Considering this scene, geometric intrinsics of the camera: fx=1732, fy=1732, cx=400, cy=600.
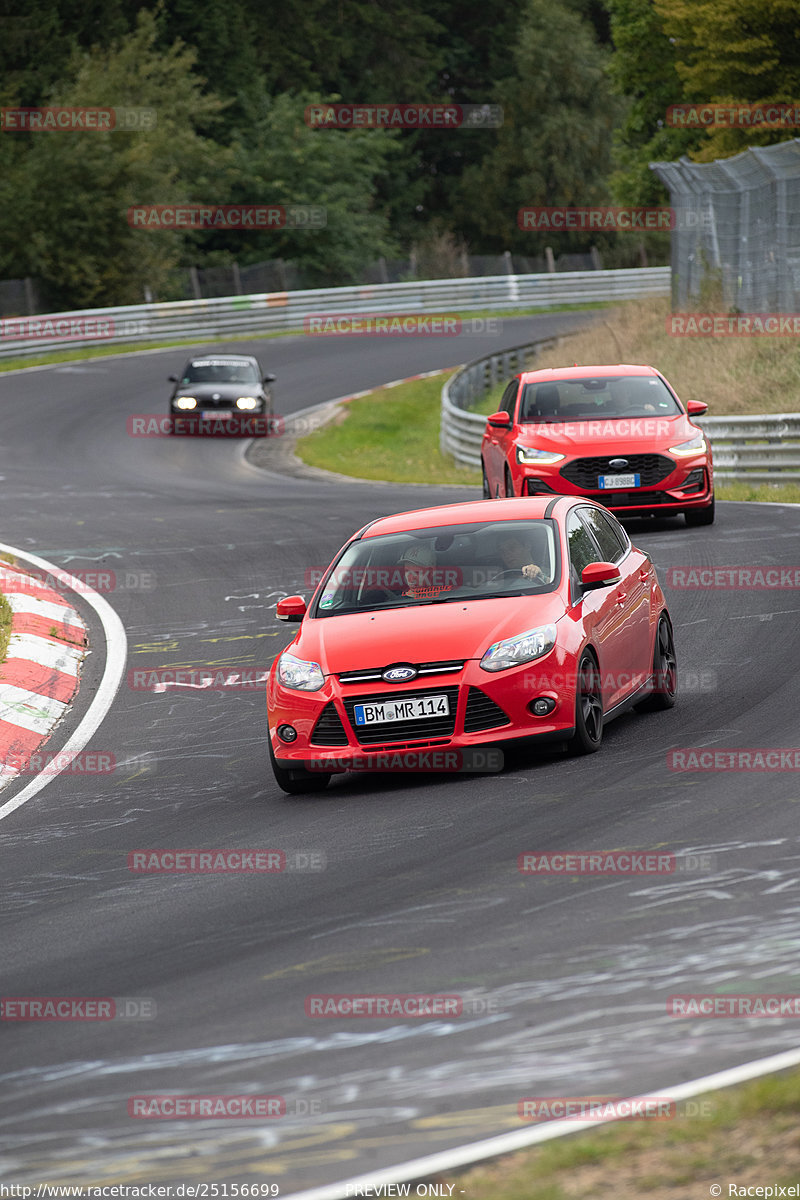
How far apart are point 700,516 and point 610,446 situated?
1.41 m

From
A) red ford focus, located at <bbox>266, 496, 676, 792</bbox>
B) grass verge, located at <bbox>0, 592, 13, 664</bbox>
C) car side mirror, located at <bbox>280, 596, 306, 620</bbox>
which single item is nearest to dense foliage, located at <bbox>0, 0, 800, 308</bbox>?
grass verge, located at <bbox>0, 592, 13, 664</bbox>

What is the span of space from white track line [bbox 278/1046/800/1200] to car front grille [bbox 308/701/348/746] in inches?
185

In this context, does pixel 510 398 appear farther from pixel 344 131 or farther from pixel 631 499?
pixel 344 131

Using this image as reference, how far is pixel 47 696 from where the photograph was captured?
43.1 feet

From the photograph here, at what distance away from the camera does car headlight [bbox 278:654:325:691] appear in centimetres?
963

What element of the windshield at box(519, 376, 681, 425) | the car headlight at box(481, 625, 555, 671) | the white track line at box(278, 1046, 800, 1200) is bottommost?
the white track line at box(278, 1046, 800, 1200)

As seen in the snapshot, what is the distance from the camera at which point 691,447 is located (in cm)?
1864

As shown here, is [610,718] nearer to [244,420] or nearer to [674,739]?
[674,739]

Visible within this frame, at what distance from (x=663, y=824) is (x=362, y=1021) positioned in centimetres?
262

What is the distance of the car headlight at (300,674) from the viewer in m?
9.63

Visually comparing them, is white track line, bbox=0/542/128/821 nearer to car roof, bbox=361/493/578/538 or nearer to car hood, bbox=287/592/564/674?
car hood, bbox=287/592/564/674

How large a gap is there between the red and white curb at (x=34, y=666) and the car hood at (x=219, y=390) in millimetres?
18010

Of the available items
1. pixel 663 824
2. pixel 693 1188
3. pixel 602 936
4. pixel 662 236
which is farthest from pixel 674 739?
pixel 662 236

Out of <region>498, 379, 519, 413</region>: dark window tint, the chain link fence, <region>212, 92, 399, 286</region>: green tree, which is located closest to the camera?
<region>498, 379, 519, 413</region>: dark window tint
